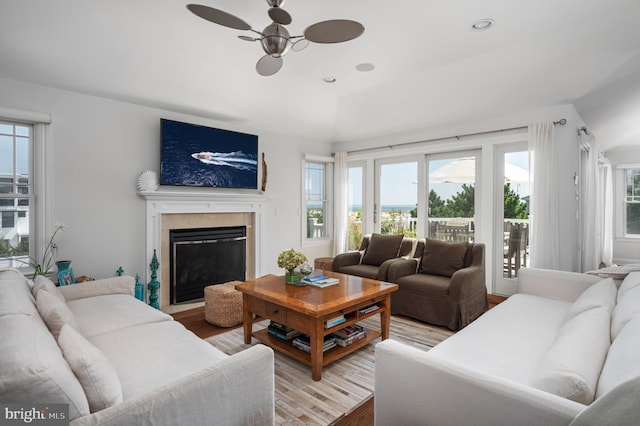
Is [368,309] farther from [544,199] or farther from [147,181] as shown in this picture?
[147,181]

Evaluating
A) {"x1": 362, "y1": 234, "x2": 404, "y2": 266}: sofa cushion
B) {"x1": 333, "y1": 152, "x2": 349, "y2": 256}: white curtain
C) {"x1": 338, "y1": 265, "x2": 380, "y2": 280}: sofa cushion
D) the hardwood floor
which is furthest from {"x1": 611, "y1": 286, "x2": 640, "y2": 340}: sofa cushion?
{"x1": 333, "y1": 152, "x2": 349, "y2": 256}: white curtain

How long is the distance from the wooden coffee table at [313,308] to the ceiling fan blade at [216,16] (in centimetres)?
187

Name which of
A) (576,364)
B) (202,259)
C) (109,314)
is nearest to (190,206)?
(202,259)

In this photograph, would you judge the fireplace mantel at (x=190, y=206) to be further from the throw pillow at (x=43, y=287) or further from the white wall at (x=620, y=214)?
the white wall at (x=620, y=214)

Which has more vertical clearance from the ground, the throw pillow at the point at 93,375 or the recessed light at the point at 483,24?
the recessed light at the point at 483,24

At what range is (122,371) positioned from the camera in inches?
61.9

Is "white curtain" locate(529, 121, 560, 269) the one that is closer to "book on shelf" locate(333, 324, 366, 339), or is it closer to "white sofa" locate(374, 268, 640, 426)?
"white sofa" locate(374, 268, 640, 426)

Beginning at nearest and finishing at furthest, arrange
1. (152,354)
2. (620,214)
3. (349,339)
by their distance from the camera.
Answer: (152,354) → (349,339) → (620,214)

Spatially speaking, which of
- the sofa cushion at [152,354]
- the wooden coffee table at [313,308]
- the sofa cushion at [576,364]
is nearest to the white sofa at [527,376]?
the sofa cushion at [576,364]

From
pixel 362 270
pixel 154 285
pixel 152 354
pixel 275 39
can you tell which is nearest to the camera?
pixel 152 354

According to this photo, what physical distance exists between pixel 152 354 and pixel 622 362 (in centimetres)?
202

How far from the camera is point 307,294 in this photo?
2686mm

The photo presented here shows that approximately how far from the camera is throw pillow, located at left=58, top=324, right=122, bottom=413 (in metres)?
1.15

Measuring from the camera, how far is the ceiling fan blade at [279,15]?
1.88 metres
